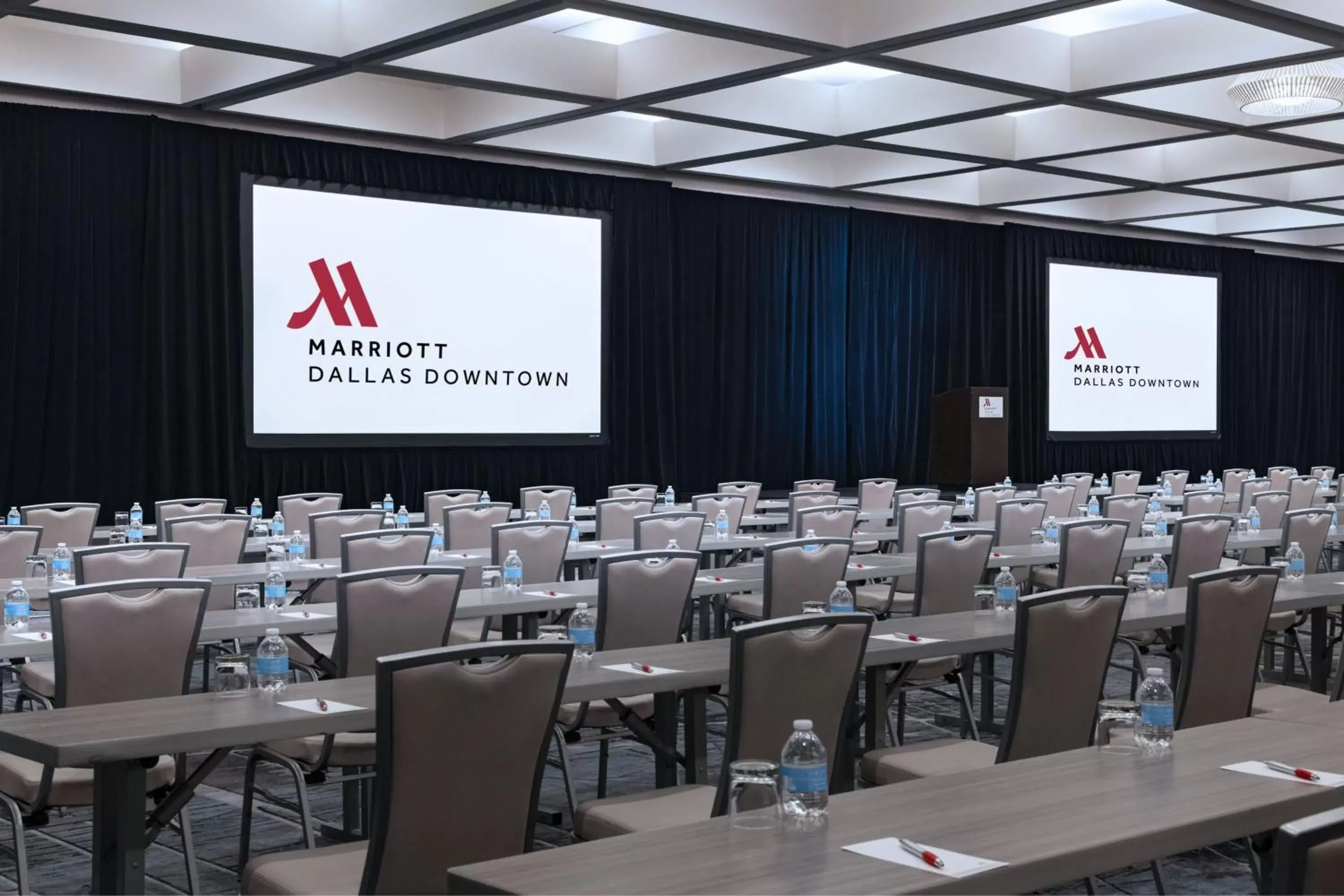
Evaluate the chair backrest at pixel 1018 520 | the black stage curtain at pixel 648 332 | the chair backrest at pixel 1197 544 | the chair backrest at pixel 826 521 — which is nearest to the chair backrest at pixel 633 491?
the black stage curtain at pixel 648 332

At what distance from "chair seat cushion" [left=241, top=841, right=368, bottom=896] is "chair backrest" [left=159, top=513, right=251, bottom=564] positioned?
14.9ft

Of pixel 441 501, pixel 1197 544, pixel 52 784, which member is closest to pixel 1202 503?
pixel 1197 544

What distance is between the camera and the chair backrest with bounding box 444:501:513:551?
8422 millimetres

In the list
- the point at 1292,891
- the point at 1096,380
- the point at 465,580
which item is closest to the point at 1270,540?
the point at 465,580

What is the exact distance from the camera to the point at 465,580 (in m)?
7.24

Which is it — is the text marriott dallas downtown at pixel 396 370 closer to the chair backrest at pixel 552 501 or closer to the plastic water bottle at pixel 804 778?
the chair backrest at pixel 552 501

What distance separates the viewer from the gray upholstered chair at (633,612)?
5.16 m

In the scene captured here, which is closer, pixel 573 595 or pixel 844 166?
pixel 573 595

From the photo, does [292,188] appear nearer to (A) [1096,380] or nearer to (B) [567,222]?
(B) [567,222]

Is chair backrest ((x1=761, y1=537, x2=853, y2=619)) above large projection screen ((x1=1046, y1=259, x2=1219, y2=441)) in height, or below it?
below

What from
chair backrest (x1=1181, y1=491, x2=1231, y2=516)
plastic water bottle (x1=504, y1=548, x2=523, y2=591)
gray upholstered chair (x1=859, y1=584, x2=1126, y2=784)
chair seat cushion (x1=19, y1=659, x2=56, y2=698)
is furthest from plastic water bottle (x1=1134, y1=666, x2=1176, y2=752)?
chair backrest (x1=1181, y1=491, x2=1231, y2=516)

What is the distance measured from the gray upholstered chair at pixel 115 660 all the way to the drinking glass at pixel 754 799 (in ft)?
6.46

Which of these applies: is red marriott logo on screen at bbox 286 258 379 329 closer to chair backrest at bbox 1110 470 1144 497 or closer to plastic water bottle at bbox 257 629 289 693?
chair backrest at bbox 1110 470 1144 497

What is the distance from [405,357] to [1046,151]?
5.68 m
